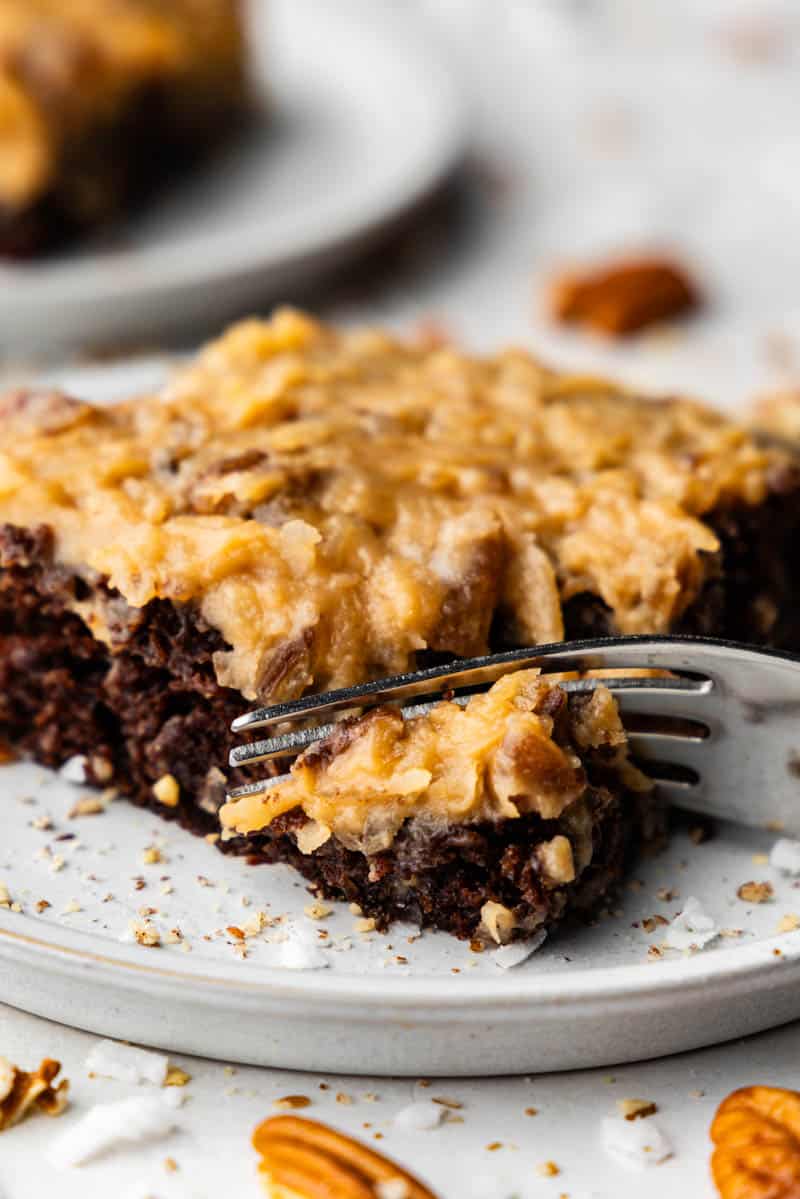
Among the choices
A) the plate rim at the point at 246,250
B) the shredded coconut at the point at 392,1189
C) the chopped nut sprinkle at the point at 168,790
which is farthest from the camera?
the plate rim at the point at 246,250

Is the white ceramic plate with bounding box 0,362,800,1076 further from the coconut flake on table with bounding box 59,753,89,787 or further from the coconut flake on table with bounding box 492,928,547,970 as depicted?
the coconut flake on table with bounding box 59,753,89,787

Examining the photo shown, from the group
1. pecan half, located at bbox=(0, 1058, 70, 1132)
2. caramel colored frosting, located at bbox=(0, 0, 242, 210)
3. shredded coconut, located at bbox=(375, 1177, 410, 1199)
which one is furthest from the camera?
caramel colored frosting, located at bbox=(0, 0, 242, 210)

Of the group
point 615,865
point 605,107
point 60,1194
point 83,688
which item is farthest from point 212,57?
point 60,1194

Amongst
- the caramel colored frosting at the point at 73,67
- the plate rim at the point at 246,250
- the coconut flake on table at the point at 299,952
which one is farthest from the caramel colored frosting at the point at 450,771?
Result: the caramel colored frosting at the point at 73,67

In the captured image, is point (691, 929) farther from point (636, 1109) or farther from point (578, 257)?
point (578, 257)

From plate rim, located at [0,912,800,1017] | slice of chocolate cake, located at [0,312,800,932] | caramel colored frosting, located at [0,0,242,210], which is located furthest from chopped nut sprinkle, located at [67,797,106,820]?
caramel colored frosting, located at [0,0,242,210]

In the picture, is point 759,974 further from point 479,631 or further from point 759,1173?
point 479,631

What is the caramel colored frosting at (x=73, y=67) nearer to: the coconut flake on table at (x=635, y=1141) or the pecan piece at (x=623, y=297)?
the pecan piece at (x=623, y=297)
